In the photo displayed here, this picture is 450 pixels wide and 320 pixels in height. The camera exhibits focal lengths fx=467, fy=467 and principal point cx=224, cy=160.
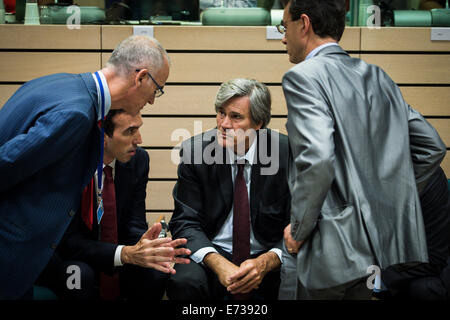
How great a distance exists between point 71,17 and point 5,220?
7.19 ft

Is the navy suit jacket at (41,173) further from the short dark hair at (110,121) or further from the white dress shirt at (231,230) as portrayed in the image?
the white dress shirt at (231,230)

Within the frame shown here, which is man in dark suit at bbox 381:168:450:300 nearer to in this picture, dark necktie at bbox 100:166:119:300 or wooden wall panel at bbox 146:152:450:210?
dark necktie at bbox 100:166:119:300

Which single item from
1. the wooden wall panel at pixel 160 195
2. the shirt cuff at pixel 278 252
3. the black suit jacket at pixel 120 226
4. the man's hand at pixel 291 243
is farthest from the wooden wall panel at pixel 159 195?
the man's hand at pixel 291 243

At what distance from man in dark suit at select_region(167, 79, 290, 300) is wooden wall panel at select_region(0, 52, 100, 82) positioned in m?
1.40

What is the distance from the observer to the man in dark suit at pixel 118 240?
203 centimetres

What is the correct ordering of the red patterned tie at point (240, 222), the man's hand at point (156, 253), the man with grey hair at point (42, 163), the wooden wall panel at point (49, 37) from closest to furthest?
the man with grey hair at point (42, 163) < the man's hand at point (156, 253) < the red patterned tie at point (240, 222) < the wooden wall panel at point (49, 37)

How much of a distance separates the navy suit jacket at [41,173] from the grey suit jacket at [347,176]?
28.7 inches

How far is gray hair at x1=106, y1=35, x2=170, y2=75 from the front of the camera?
6.16 feet

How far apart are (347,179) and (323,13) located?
2.00ft

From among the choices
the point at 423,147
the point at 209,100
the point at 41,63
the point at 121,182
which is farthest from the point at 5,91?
the point at 423,147

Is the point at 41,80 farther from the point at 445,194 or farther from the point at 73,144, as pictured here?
the point at 445,194
